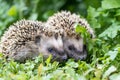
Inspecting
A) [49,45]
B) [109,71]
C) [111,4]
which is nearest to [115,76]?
[109,71]

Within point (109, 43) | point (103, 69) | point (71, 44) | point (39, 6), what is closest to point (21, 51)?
point (71, 44)

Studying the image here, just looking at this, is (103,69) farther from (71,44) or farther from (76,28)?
(71,44)

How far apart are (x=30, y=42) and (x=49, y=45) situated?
1.01 ft

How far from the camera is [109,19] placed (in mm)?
8055

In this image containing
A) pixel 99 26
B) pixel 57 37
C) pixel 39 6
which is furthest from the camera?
pixel 39 6

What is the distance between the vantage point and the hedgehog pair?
7.05m

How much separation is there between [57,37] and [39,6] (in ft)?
10.7

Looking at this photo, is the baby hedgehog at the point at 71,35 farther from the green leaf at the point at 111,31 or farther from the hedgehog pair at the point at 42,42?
the green leaf at the point at 111,31

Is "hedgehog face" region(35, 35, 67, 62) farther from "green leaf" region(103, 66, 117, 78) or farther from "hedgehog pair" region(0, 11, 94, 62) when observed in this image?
"green leaf" region(103, 66, 117, 78)

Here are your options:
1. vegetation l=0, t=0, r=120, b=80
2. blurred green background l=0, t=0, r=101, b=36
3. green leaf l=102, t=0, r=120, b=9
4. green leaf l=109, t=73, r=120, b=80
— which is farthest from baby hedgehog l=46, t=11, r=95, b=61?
green leaf l=109, t=73, r=120, b=80

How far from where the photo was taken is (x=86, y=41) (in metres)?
7.03

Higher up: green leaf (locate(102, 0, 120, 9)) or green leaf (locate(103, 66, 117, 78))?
green leaf (locate(102, 0, 120, 9))

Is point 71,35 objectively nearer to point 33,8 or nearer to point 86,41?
point 86,41

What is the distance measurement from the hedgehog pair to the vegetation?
0.29 metres
